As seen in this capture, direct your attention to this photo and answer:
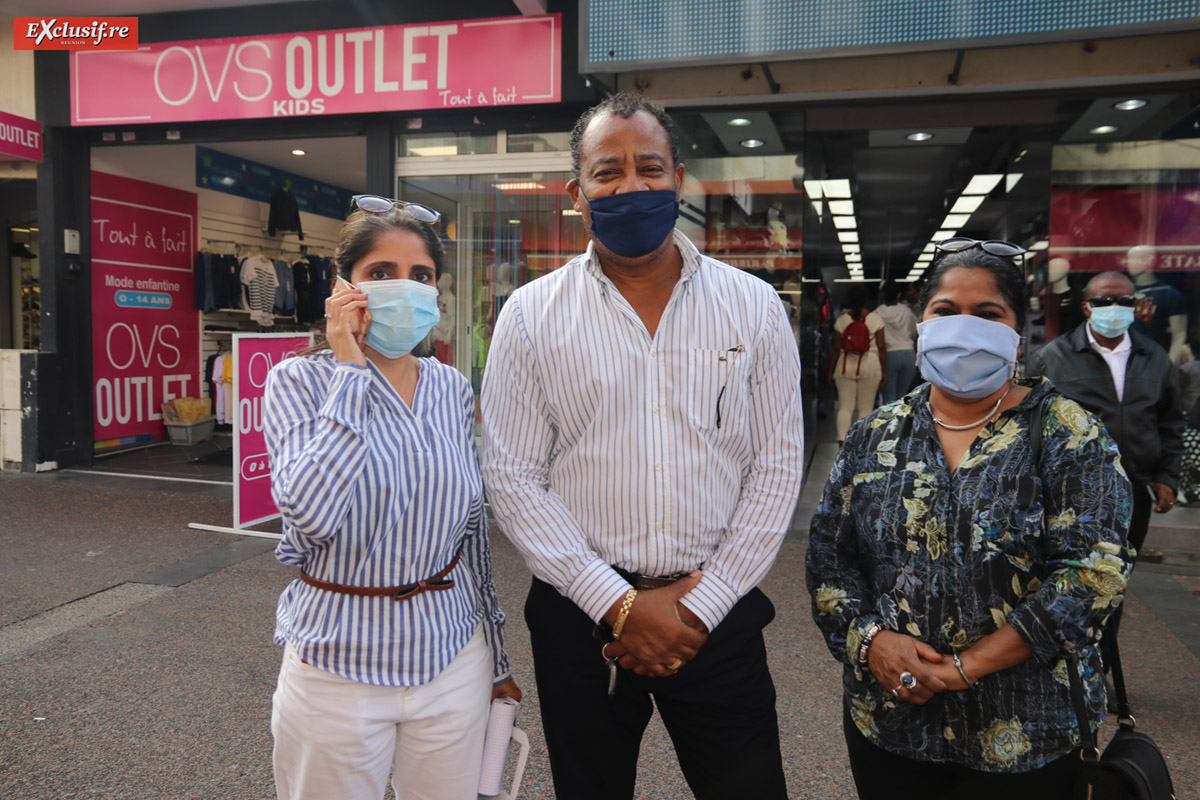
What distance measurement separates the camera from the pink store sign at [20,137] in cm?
770

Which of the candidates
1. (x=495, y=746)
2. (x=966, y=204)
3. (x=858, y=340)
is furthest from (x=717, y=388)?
(x=966, y=204)

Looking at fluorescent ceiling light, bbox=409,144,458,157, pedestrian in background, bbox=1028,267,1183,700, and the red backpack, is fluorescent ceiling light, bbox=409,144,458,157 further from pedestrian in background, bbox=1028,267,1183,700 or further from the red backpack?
pedestrian in background, bbox=1028,267,1183,700

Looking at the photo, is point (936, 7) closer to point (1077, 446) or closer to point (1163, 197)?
point (1163, 197)

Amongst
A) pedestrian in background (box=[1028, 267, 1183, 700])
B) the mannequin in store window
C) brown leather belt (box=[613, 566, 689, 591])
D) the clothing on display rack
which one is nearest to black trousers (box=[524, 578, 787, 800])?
brown leather belt (box=[613, 566, 689, 591])

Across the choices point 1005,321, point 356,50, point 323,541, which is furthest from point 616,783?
point 356,50

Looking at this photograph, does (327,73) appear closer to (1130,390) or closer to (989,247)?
(1130,390)

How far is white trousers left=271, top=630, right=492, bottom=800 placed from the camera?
171cm

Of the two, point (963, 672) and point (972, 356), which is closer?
point (963, 672)

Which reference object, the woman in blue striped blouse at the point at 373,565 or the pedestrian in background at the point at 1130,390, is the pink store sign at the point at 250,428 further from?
the pedestrian in background at the point at 1130,390

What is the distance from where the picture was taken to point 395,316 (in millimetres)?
1884

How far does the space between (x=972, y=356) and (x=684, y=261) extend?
25.6 inches

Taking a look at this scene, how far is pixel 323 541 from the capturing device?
1.68 metres

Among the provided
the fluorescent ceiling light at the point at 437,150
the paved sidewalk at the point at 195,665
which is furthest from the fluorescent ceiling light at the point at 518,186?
the paved sidewalk at the point at 195,665

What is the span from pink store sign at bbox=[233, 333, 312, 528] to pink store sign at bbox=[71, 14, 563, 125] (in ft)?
7.21
